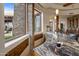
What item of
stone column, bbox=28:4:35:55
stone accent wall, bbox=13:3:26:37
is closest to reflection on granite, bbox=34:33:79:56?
stone column, bbox=28:4:35:55

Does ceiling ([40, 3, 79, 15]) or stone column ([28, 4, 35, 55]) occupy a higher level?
ceiling ([40, 3, 79, 15])

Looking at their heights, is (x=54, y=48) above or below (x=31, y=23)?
below

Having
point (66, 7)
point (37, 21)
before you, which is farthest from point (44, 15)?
point (66, 7)

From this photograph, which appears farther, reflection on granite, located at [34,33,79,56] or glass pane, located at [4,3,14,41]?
reflection on granite, located at [34,33,79,56]

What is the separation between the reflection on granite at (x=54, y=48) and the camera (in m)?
1.40

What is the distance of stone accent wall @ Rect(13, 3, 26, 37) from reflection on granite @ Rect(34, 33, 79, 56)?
313 mm

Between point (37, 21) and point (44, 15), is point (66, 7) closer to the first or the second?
point (44, 15)

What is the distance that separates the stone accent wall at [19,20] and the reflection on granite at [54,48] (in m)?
0.31

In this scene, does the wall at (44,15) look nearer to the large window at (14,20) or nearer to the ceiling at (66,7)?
the ceiling at (66,7)

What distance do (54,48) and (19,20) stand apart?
0.59 m

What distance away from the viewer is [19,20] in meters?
1.39

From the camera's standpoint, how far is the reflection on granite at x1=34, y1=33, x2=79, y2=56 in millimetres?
1402

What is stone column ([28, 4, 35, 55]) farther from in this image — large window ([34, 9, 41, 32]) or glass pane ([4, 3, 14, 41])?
glass pane ([4, 3, 14, 41])

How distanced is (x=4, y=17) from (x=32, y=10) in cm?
38
